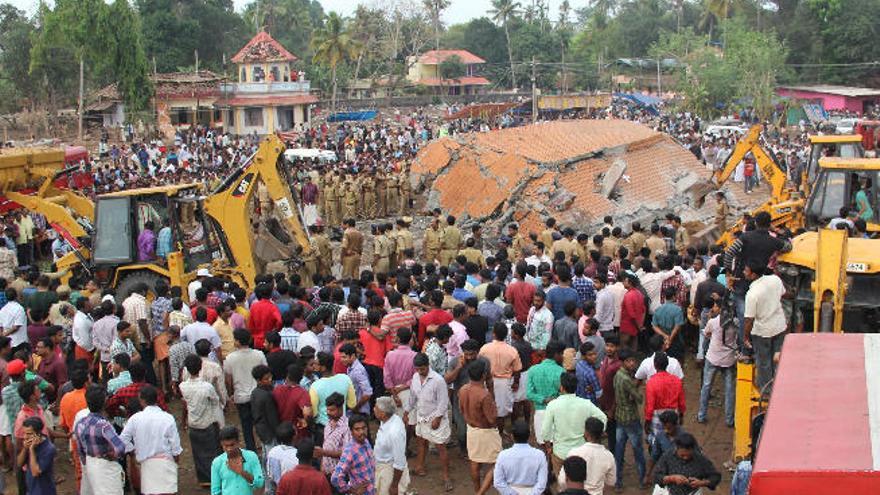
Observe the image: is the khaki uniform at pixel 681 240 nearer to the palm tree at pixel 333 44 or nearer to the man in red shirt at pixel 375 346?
the man in red shirt at pixel 375 346

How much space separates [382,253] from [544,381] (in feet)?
25.4

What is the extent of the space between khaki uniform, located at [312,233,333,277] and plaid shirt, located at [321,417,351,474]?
8.14 m

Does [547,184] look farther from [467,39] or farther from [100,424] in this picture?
[467,39]

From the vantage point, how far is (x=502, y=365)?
10.1 metres

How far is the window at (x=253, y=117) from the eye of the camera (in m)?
53.1

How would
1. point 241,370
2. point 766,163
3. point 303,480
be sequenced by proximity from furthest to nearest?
point 766,163 < point 241,370 < point 303,480

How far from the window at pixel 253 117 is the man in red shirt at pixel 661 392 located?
46096 mm

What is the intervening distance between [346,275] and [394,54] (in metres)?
55.3

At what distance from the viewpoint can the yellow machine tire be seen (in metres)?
14.6

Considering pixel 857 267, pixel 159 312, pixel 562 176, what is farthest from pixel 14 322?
pixel 562 176

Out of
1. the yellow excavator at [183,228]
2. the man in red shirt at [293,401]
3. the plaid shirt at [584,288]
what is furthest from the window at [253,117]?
the man in red shirt at [293,401]

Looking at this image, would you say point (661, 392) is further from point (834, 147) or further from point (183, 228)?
point (834, 147)

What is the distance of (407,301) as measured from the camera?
12086mm

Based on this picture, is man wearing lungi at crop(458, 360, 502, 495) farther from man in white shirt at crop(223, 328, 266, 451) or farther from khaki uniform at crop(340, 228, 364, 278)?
khaki uniform at crop(340, 228, 364, 278)
